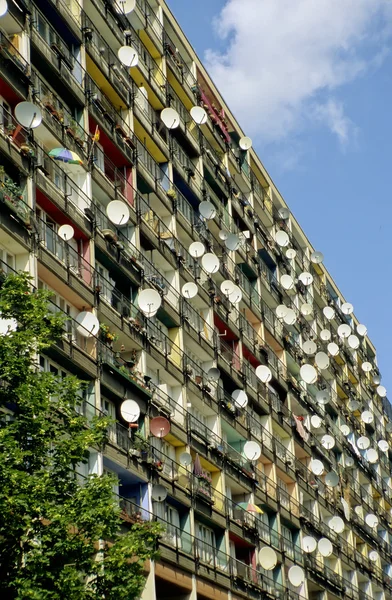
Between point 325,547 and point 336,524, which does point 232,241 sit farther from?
point 336,524

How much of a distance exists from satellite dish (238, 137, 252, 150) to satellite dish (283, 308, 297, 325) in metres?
10.2

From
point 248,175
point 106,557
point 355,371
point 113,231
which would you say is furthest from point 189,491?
point 355,371

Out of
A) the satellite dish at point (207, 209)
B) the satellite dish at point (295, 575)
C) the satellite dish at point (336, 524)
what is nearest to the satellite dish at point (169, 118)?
the satellite dish at point (207, 209)

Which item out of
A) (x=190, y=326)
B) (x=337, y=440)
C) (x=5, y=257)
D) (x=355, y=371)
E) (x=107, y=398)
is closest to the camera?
(x=5, y=257)

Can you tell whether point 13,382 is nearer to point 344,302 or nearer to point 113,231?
point 113,231

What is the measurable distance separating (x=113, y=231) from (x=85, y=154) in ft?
10.9

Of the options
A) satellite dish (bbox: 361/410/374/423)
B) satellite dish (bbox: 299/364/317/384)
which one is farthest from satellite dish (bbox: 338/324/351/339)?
satellite dish (bbox: 299/364/317/384)

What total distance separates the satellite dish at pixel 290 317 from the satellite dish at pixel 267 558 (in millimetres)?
19158

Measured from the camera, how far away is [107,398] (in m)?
43.3

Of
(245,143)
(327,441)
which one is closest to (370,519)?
(327,441)

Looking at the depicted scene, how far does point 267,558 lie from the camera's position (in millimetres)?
54062

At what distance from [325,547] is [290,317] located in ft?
45.4

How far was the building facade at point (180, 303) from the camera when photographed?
41625 mm

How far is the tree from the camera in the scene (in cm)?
2619
